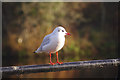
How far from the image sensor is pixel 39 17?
639 inches

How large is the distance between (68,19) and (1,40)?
5.59 m

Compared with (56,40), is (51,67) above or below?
below

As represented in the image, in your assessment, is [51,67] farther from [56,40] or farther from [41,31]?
[41,31]

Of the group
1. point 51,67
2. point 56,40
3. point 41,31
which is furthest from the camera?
point 41,31

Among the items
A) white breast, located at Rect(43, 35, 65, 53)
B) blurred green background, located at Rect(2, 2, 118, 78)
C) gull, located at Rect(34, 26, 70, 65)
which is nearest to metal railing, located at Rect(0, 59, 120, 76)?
gull, located at Rect(34, 26, 70, 65)

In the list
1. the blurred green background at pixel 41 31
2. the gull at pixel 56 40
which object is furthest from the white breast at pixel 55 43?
the blurred green background at pixel 41 31

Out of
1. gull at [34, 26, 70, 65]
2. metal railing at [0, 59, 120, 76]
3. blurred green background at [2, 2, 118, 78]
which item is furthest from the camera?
blurred green background at [2, 2, 118, 78]

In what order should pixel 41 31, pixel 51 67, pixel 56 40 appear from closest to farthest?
pixel 51 67
pixel 56 40
pixel 41 31

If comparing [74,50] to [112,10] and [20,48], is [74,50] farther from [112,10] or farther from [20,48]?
[112,10]

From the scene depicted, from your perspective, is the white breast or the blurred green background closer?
the white breast

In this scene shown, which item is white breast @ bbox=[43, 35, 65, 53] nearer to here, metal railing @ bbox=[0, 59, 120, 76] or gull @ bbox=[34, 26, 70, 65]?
gull @ bbox=[34, 26, 70, 65]

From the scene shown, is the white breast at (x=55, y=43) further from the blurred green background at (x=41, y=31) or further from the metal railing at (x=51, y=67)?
the blurred green background at (x=41, y=31)

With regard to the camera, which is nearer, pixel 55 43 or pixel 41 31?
pixel 55 43

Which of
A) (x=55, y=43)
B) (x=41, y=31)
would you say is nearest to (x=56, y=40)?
(x=55, y=43)
